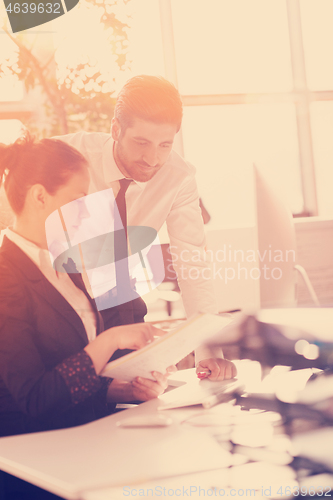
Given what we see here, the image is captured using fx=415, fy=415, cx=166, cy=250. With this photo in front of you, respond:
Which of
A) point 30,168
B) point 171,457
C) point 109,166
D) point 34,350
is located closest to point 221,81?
point 109,166

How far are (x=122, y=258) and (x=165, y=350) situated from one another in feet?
1.65

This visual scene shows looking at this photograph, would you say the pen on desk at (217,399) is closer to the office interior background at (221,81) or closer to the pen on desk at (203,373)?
the pen on desk at (203,373)

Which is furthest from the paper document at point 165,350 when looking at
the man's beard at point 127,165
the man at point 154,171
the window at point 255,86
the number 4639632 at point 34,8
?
the number 4639632 at point 34,8

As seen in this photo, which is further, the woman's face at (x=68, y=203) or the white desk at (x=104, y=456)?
the woman's face at (x=68, y=203)

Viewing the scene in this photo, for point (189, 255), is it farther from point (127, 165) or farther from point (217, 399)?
point (217, 399)

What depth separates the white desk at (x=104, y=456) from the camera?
0.47 meters

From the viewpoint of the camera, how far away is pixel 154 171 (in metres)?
1.19

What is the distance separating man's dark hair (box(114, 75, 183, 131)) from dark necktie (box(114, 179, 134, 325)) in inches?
7.2

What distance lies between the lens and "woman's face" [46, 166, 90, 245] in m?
0.85

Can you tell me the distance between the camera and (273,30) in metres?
1.41

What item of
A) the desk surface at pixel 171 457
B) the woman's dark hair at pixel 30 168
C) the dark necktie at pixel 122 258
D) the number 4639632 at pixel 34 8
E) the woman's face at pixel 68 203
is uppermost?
the number 4639632 at pixel 34 8

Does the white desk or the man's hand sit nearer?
the white desk

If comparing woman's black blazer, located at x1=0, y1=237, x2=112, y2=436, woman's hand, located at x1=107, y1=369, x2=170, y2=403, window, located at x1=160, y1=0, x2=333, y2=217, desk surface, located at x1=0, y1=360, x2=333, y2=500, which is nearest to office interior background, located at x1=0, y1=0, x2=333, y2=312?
window, located at x1=160, y1=0, x2=333, y2=217

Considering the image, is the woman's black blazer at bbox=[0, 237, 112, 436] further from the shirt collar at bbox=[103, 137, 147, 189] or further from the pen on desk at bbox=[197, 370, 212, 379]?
the shirt collar at bbox=[103, 137, 147, 189]
